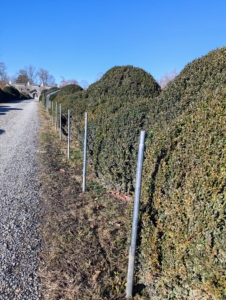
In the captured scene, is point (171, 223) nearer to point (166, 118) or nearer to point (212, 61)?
point (166, 118)

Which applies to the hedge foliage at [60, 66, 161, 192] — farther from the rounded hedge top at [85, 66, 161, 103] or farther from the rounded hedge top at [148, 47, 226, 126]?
the rounded hedge top at [148, 47, 226, 126]

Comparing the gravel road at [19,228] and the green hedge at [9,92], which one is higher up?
the green hedge at [9,92]

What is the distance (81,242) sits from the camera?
9.50 feet

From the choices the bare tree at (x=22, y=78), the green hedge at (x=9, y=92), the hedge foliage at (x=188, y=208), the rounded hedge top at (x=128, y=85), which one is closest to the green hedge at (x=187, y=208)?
the hedge foliage at (x=188, y=208)

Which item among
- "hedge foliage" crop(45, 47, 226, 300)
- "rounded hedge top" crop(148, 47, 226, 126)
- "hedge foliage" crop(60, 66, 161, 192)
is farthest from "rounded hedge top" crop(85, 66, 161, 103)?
"hedge foliage" crop(45, 47, 226, 300)

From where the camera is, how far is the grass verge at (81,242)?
2229 mm

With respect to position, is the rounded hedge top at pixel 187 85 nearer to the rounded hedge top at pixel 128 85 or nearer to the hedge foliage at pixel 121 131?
the hedge foliage at pixel 121 131

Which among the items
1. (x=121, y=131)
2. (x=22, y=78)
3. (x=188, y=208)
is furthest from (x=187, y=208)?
(x=22, y=78)

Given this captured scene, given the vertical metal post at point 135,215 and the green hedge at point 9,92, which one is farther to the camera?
the green hedge at point 9,92

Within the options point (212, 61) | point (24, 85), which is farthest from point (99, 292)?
point (24, 85)

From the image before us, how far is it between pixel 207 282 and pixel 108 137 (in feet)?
10.2

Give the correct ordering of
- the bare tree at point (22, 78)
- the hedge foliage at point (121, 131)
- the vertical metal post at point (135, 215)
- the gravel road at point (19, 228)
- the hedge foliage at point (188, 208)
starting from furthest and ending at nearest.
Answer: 1. the bare tree at point (22, 78)
2. the hedge foliage at point (121, 131)
3. the gravel road at point (19, 228)
4. the vertical metal post at point (135, 215)
5. the hedge foliage at point (188, 208)

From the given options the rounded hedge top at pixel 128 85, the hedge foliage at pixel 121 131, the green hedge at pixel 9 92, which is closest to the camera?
the hedge foliage at pixel 121 131

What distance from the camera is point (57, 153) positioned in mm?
7488
